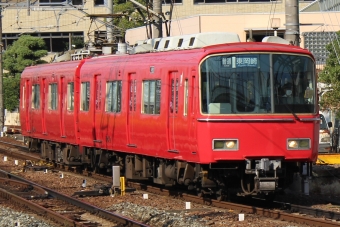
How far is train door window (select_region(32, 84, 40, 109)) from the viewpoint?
25.2m

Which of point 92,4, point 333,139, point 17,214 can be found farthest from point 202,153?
point 92,4

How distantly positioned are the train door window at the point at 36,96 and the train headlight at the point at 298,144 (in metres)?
12.4

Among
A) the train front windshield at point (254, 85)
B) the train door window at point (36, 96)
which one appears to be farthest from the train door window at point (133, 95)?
the train door window at point (36, 96)

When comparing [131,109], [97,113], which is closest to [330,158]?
[97,113]

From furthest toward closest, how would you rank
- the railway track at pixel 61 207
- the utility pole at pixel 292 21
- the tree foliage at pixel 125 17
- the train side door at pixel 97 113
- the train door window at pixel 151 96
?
the tree foliage at pixel 125 17
the train side door at pixel 97 113
the train door window at pixel 151 96
the utility pole at pixel 292 21
the railway track at pixel 61 207

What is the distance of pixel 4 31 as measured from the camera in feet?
213

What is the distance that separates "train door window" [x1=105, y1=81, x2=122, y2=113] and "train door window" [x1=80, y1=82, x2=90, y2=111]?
1529mm

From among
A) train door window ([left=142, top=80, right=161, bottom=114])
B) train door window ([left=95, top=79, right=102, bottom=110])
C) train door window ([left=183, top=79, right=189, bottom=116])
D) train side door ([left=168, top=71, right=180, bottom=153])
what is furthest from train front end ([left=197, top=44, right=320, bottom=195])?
train door window ([left=95, top=79, right=102, bottom=110])

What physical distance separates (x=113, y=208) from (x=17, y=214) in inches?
63.9

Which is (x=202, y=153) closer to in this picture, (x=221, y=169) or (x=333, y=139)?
(x=221, y=169)

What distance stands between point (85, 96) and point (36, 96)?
505cm

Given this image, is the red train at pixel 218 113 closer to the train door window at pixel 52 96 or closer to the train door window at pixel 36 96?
the train door window at pixel 52 96

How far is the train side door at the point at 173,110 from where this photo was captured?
1512cm

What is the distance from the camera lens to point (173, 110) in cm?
1525
